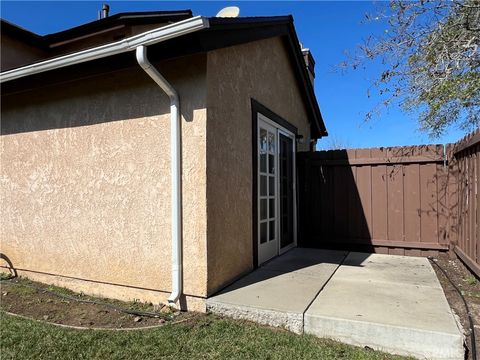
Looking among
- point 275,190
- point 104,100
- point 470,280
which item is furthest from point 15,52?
point 470,280

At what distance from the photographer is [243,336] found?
328 cm

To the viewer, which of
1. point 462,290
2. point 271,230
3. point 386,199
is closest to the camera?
point 462,290

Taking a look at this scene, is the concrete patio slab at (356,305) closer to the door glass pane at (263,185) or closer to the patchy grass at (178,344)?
the patchy grass at (178,344)

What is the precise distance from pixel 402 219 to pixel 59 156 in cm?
617

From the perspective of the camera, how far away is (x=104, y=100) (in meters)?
4.61

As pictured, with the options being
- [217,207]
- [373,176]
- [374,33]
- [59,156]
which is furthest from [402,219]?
[59,156]

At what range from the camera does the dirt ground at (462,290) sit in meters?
3.37

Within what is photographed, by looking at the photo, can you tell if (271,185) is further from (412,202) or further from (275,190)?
(412,202)

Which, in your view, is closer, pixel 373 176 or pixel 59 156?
pixel 59 156

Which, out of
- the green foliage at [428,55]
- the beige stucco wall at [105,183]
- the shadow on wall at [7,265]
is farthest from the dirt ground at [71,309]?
the green foliage at [428,55]

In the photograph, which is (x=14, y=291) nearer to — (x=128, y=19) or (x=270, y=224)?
(x=270, y=224)

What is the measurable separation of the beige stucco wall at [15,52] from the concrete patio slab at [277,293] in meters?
6.96

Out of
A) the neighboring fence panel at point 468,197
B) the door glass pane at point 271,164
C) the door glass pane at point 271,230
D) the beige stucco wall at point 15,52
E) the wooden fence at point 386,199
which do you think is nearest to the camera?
the neighboring fence panel at point 468,197

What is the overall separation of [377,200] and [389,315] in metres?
3.88
